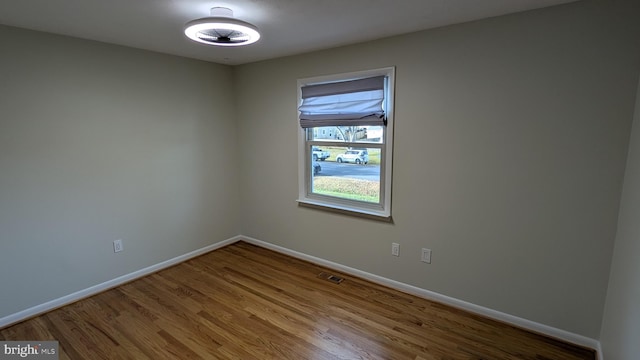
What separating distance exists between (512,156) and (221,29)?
2161 mm

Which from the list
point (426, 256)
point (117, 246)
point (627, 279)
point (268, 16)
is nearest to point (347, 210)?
point (426, 256)

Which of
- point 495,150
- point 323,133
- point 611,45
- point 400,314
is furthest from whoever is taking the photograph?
point 323,133

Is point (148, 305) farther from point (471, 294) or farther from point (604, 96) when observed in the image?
point (604, 96)

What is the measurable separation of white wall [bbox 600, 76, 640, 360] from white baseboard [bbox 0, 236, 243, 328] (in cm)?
362

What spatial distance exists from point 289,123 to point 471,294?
93.2 inches

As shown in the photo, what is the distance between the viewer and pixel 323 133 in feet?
10.7

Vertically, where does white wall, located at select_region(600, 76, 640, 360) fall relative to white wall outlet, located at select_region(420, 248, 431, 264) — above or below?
above


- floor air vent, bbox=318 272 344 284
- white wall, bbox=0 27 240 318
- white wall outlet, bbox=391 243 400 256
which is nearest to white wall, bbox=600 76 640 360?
white wall outlet, bbox=391 243 400 256

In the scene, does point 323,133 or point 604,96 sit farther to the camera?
point 323,133

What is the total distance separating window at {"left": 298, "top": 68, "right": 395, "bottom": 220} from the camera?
2770 millimetres

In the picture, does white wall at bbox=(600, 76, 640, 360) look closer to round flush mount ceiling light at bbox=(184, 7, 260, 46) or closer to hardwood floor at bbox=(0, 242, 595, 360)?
hardwood floor at bbox=(0, 242, 595, 360)

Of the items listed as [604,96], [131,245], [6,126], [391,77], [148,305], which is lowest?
[148,305]

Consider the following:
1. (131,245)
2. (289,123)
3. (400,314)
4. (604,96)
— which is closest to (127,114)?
(131,245)

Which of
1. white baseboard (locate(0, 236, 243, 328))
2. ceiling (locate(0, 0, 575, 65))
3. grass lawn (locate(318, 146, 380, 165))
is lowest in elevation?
white baseboard (locate(0, 236, 243, 328))
